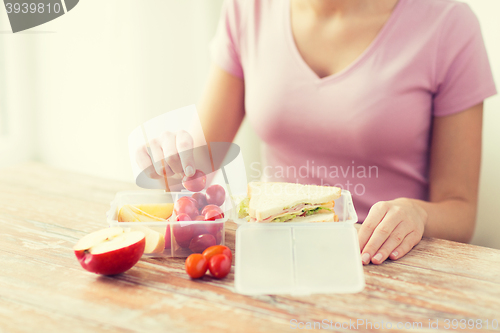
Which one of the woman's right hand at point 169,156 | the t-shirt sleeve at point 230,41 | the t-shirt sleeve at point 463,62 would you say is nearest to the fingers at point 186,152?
the woman's right hand at point 169,156

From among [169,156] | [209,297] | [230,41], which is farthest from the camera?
[230,41]

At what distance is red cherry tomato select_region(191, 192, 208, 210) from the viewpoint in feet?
2.72

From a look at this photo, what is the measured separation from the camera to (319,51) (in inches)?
46.8

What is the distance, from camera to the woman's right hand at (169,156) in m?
0.86

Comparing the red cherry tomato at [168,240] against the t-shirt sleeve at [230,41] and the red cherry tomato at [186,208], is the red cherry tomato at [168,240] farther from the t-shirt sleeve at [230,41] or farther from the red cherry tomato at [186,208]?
the t-shirt sleeve at [230,41]

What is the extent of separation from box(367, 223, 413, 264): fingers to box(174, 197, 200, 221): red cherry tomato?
33 cm

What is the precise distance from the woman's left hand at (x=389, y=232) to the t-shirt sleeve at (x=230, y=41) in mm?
688

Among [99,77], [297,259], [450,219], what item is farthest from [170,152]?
[99,77]

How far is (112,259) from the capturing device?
70cm

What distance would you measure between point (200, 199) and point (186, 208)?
0.19ft

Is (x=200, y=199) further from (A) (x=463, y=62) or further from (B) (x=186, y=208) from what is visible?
(A) (x=463, y=62)

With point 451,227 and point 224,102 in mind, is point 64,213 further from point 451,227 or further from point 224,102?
point 451,227

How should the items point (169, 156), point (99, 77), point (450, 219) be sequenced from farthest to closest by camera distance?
point (99, 77) < point (450, 219) < point (169, 156)

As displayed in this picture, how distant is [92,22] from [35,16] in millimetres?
304
